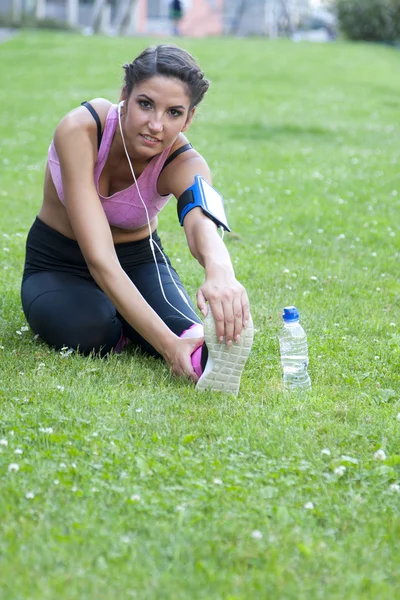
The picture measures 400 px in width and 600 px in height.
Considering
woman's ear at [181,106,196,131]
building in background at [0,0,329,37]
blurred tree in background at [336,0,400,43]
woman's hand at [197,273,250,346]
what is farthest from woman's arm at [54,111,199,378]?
building in background at [0,0,329,37]

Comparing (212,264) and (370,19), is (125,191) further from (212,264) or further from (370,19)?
(370,19)

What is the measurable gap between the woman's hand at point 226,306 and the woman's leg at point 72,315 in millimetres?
819

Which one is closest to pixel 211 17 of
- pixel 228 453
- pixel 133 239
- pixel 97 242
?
Answer: pixel 133 239

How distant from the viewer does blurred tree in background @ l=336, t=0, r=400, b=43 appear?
44.4 m

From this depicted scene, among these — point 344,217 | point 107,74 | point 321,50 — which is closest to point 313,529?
point 344,217

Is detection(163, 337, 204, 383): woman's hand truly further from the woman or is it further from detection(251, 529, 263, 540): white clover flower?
detection(251, 529, 263, 540): white clover flower

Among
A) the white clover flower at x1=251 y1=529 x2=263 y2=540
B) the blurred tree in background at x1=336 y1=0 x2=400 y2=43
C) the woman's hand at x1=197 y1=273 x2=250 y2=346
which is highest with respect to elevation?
the woman's hand at x1=197 y1=273 x2=250 y2=346

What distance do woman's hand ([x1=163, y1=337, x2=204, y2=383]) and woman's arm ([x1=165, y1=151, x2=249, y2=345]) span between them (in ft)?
0.84

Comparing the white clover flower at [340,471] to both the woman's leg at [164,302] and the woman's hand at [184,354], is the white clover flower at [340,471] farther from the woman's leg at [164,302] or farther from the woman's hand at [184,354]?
the woman's leg at [164,302]

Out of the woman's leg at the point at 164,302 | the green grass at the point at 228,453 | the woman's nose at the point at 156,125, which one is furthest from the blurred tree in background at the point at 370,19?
the woman's nose at the point at 156,125

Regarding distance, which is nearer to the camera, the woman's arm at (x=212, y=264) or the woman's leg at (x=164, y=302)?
the woman's arm at (x=212, y=264)

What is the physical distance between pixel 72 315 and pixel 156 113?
1135 millimetres

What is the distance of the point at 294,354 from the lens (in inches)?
182

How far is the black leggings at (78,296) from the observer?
15.1 feet
